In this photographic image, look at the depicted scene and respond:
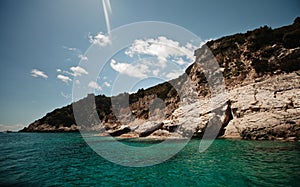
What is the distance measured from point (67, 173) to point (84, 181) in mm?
2364

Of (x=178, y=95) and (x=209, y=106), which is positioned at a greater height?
(x=178, y=95)

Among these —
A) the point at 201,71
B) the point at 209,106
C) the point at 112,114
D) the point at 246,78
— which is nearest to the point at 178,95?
the point at 201,71

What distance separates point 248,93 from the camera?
23891mm

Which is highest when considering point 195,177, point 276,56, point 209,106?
point 276,56

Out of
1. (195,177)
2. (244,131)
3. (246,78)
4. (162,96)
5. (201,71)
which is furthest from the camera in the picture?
(162,96)

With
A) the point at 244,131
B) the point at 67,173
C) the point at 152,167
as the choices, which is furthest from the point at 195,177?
the point at 244,131

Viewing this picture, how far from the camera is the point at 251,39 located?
131ft

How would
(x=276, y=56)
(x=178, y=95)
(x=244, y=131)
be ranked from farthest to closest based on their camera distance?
(x=178, y=95) < (x=276, y=56) < (x=244, y=131)

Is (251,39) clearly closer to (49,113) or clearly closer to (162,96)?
(162,96)

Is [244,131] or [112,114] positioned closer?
[244,131]

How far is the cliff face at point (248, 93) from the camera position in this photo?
19625 millimetres

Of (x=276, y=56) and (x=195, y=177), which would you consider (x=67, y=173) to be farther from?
(x=276, y=56)

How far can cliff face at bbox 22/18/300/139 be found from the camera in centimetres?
1962

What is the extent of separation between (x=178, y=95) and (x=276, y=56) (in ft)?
80.4
